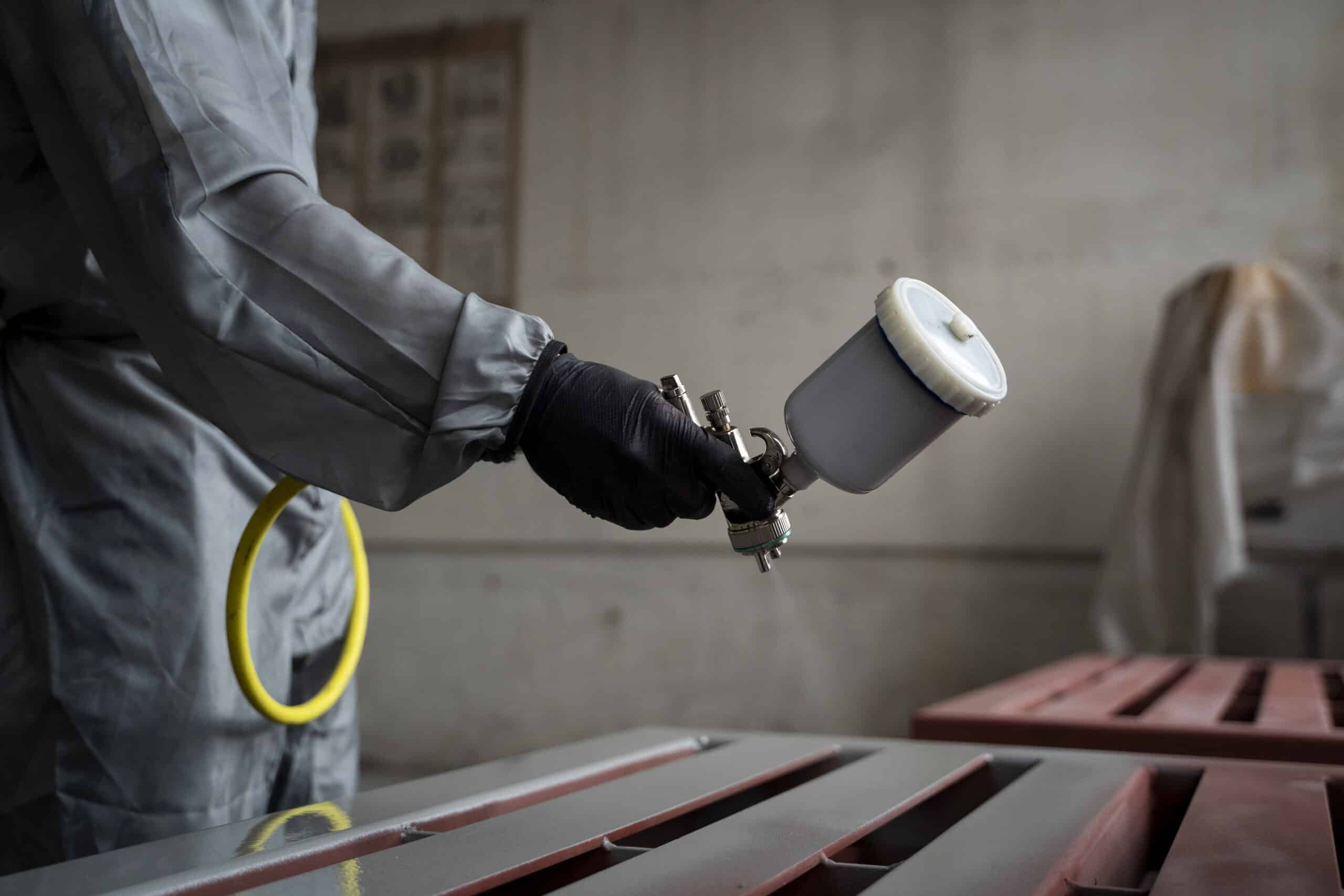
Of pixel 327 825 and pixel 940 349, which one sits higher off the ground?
pixel 940 349

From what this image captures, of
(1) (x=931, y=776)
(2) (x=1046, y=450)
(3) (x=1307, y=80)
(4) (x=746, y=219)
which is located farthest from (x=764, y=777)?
(3) (x=1307, y=80)

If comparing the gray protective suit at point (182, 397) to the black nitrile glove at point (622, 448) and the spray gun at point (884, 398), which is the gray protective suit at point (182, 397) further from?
the spray gun at point (884, 398)

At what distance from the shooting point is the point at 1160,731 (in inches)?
39.7

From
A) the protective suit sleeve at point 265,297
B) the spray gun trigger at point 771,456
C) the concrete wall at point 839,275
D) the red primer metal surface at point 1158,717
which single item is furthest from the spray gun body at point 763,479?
the concrete wall at point 839,275

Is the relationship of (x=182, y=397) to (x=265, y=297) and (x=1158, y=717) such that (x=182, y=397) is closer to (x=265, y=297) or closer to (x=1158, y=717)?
(x=265, y=297)

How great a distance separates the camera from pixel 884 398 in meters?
0.60

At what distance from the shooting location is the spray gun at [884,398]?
582mm

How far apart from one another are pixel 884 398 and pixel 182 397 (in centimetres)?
50

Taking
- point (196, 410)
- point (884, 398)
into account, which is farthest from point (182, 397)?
point (884, 398)

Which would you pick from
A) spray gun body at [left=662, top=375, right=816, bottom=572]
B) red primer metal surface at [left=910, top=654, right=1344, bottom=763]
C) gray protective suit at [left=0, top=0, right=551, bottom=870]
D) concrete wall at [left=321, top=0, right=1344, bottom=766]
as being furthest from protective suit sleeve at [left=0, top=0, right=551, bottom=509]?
concrete wall at [left=321, top=0, right=1344, bottom=766]

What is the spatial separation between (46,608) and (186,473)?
5.7 inches

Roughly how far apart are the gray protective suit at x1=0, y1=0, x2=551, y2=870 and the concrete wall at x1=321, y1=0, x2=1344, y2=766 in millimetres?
2259

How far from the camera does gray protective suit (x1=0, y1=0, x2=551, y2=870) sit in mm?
623

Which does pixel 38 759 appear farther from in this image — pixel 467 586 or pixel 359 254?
pixel 467 586
